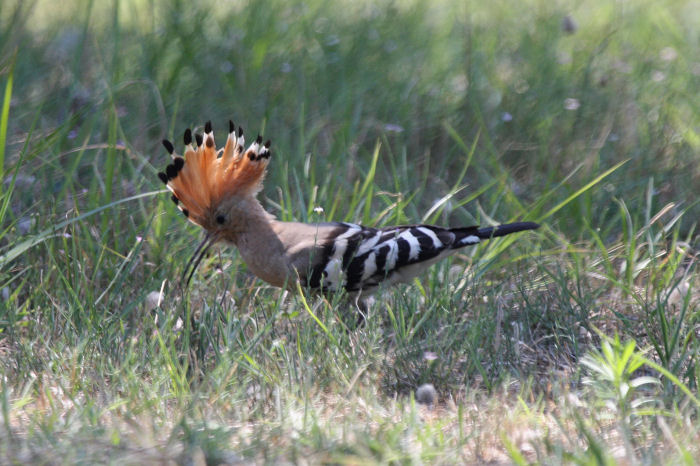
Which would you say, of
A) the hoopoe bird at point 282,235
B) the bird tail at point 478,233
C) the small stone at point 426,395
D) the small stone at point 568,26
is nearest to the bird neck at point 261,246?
the hoopoe bird at point 282,235

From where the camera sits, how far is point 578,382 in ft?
8.61

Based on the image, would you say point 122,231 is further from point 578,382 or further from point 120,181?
point 578,382

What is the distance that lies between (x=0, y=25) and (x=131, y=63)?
0.67 m

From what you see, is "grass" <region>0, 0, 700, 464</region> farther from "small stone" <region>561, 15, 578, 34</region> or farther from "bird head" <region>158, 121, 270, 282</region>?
"bird head" <region>158, 121, 270, 282</region>

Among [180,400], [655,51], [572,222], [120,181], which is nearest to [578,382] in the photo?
[180,400]

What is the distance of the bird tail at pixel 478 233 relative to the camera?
3346mm

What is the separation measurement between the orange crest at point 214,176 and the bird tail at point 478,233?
0.76m

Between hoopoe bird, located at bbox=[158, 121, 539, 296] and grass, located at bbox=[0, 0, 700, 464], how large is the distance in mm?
127

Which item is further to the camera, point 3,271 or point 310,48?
point 310,48

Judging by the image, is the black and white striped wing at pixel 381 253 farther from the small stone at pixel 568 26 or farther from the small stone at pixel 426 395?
the small stone at pixel 568 26

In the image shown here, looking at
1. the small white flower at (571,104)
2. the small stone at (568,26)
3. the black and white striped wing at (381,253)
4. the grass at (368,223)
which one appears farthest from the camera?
the small stone at (568,26)

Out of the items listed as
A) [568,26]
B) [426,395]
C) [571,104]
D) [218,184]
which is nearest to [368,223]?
[218,184]

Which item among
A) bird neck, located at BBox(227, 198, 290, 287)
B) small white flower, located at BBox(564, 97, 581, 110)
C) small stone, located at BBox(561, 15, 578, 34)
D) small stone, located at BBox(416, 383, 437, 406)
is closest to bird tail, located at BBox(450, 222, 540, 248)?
bird neck, located at BBox(227, 198, 290, 287)

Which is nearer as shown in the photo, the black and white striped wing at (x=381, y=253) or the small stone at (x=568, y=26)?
the black and white striped wing at (x=381, y=253)
